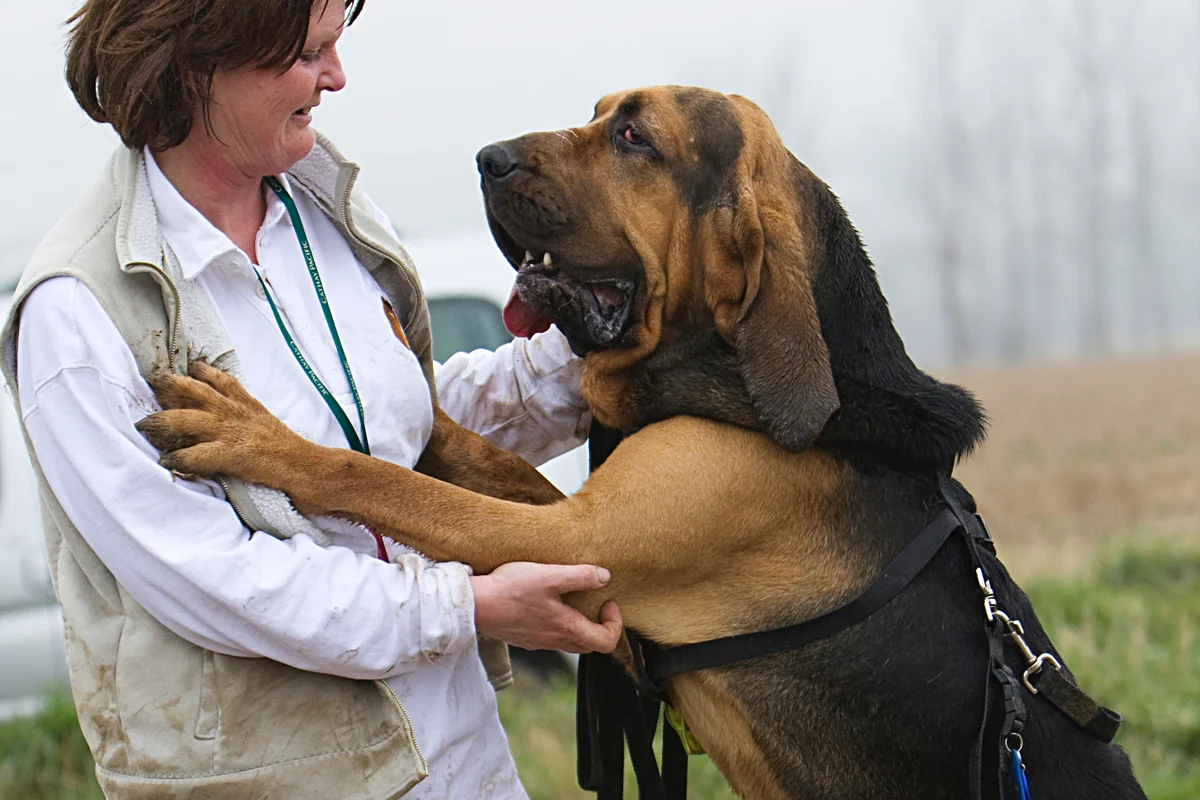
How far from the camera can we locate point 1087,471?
45.2 ft

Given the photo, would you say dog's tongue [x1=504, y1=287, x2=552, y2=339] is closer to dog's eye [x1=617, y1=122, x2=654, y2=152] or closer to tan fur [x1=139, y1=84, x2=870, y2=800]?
tan fur [x1=139, y1=84, x2=870, y2=800]

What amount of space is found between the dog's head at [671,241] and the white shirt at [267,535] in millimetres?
464

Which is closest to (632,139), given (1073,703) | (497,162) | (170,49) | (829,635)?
(497,162)

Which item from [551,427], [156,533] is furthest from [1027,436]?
[156,533]

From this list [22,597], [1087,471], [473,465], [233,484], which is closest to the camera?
[233,484]

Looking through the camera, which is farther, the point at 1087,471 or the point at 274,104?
the point at 1087,471

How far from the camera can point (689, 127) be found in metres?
3.21

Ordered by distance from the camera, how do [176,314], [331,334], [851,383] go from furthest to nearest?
A: [851,383]
[331,334]
[176,314]

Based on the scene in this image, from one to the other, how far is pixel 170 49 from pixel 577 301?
1176mm

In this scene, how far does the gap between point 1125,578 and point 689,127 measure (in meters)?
5.68

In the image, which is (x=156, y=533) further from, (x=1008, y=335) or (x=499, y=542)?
(x=1008, y=335)

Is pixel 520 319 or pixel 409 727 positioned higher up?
pixel 520 319

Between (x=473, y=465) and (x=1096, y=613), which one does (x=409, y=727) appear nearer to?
(x=473, y=465)

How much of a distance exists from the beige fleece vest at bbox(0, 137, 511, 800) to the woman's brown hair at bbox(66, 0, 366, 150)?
0.10m
